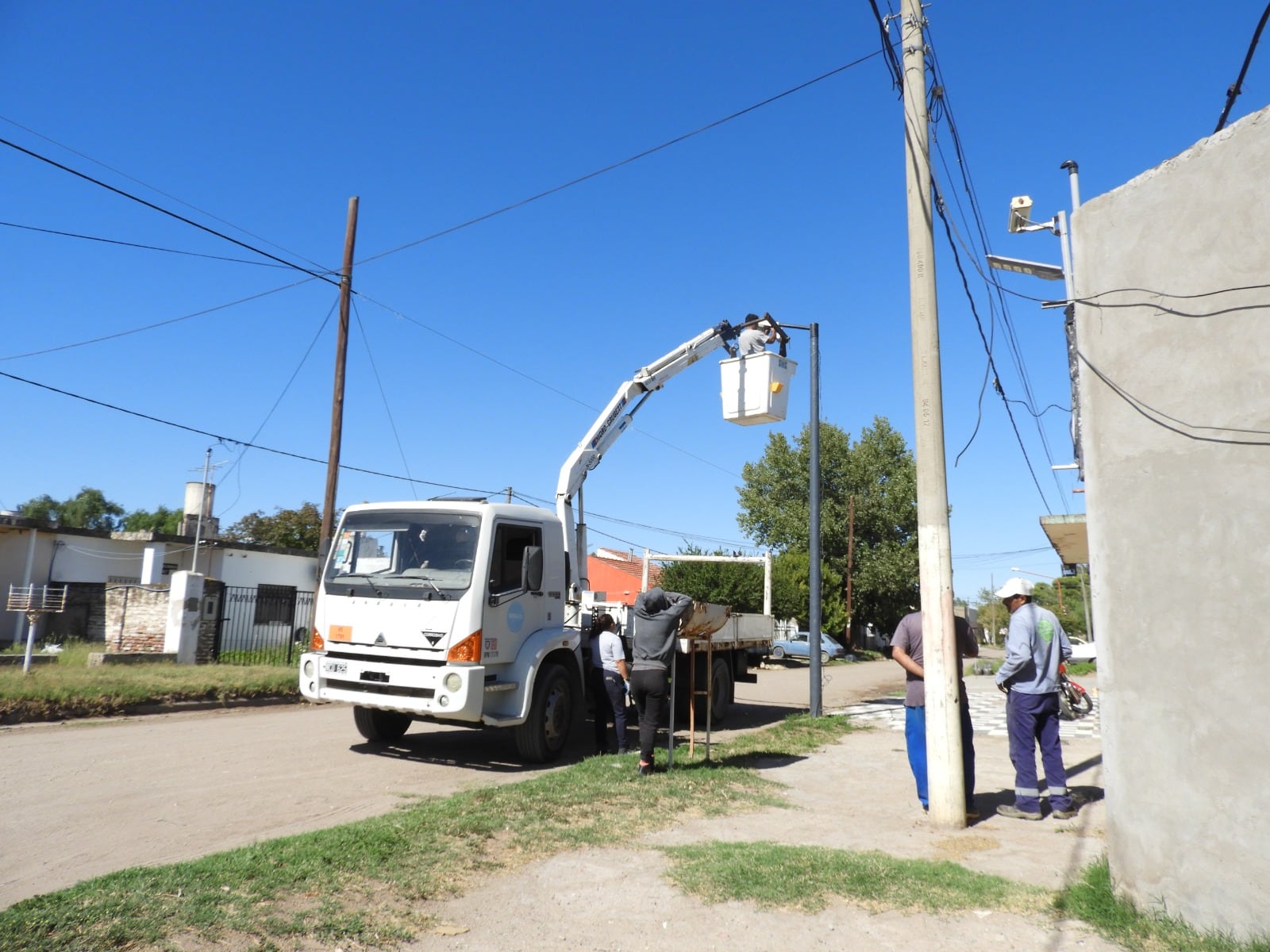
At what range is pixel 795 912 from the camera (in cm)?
457

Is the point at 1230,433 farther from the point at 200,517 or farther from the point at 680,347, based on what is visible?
the point at 200,517

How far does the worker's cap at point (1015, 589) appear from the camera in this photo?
290 inches

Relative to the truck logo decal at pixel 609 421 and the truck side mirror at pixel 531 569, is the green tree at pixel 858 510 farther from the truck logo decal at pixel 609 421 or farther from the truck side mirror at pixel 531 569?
the truck side mirror at pixel 531 569

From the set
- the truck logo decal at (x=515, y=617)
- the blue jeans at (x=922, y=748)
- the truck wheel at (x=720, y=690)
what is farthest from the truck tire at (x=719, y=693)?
the blue jeans at (x=922, y=748)

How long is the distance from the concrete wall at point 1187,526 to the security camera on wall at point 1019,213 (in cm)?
704

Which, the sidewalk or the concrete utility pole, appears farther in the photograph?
the concrete utility pole

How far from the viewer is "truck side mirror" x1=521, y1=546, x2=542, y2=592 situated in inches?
360

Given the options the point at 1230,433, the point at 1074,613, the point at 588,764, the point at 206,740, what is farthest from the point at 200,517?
the point at 1074,613

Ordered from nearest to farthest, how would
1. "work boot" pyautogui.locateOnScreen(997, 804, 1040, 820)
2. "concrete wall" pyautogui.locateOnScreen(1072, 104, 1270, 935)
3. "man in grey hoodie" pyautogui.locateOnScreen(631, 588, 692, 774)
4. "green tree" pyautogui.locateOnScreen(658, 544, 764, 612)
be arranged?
"concrete wall" pyautogui.locateOnScreen(1072, 104, 1270, 935) → "work boot" pyautogui.locateOnScreen(997, 804, 1040, 820) → "man in grey hoodie" pyautogui.locateOnScreen(631, 588, 692, 774) → "green tree" pyautogui.locateOnScreen(658, 544, 764, 612)

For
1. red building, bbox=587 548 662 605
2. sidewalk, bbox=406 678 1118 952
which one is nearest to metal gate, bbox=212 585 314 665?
sidewalk, bbox=406 678 1118 952

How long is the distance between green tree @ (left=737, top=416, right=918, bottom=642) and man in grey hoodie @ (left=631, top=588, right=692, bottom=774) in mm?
41210

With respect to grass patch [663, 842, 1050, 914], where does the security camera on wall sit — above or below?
above

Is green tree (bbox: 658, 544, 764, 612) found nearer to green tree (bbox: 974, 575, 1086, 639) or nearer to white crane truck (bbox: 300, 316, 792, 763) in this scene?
green tree (bbox: 974, 575, 1086, 639)

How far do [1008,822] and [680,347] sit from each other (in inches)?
330
